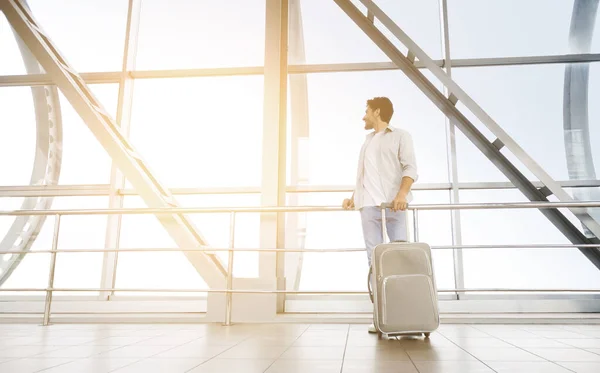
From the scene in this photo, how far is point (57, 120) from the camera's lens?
5.43 metres

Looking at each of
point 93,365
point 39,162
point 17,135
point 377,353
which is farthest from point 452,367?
point 17,135

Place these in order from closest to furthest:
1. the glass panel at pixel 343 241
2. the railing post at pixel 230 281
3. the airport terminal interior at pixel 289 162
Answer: the railing post at pixel 230 281, the airport terminal interior at pixel 289 162, the glass panel at pixel 343 241

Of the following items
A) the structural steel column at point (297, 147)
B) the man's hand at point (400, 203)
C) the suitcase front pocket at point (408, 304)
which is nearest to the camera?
the suitcase front pocket at point (408, 304)

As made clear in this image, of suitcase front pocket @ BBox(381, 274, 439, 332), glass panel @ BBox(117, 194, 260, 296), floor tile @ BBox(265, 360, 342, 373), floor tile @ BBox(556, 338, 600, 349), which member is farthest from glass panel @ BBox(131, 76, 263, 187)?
floor tile @ BBox(556, 338, 600, 349)

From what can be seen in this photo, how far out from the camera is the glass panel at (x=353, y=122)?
14.3 feet

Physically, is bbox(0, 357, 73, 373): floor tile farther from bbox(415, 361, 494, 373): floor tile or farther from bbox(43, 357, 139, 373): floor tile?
bbox(415, 361, 494, 373): floor tile

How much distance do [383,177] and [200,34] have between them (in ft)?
11.1

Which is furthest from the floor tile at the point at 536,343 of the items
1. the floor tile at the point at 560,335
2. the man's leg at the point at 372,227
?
the man's leg at the point at 372,227

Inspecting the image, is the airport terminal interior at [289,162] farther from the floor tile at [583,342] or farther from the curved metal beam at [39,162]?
the floor tile at [583,342]

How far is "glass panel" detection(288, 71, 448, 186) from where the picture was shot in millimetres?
4359

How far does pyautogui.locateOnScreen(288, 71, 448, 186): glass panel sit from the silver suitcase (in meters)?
1.91

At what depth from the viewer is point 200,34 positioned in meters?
5.11

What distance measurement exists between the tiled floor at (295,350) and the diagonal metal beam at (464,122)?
1.37 metres

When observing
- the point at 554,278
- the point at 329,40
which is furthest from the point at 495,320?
the point at 329,40
